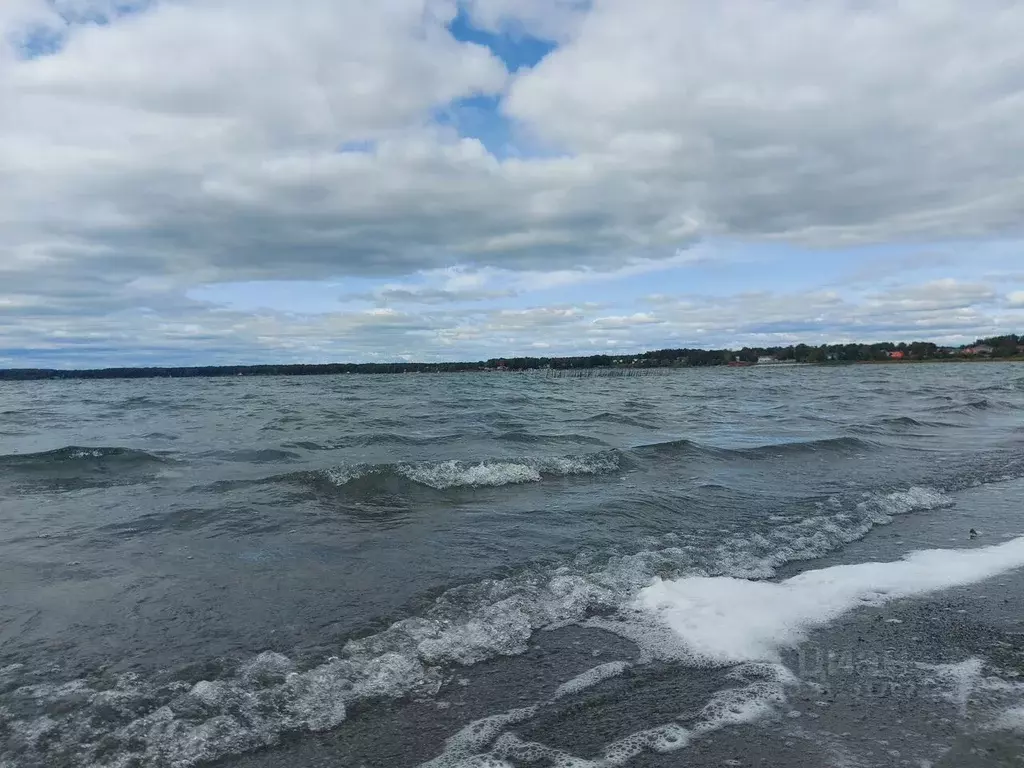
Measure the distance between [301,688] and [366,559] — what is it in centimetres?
332

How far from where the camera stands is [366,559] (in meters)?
8.18

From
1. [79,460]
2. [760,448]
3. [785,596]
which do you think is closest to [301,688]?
[785,596]

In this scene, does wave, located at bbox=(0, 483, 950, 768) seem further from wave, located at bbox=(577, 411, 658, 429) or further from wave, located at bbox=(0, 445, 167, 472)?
wave, located at bbox=(577, 411, 658, 429)

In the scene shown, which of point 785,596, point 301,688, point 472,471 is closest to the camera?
point 301,688

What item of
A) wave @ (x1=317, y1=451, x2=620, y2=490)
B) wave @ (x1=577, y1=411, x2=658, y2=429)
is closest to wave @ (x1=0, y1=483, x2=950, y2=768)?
wave @ (x1=317, y1=451, x2=620, y2=490)

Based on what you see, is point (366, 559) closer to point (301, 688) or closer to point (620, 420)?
point (301, 688)

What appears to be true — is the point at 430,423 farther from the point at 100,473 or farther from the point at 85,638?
the point at 85,638

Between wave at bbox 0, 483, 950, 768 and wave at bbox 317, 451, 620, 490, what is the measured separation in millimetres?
6080

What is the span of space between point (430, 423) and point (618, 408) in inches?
427

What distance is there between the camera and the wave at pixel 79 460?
1541cm

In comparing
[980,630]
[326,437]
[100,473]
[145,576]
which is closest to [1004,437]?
[980,630]

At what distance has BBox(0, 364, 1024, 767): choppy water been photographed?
15.0 ft

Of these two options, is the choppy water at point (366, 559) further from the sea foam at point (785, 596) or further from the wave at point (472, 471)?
the sea foam at point (785, 596)

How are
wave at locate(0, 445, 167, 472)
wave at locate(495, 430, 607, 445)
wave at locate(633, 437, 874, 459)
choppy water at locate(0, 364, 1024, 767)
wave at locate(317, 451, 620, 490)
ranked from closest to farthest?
choppy water at locate(0, 364, 1024, 767) → wave at locate(317, 451, 620, 490) → wave at locate(0, 445, 167, 472) → wave at locate(633, 437, 874, 459) → wave at locate(495, 430, 607, 445)
